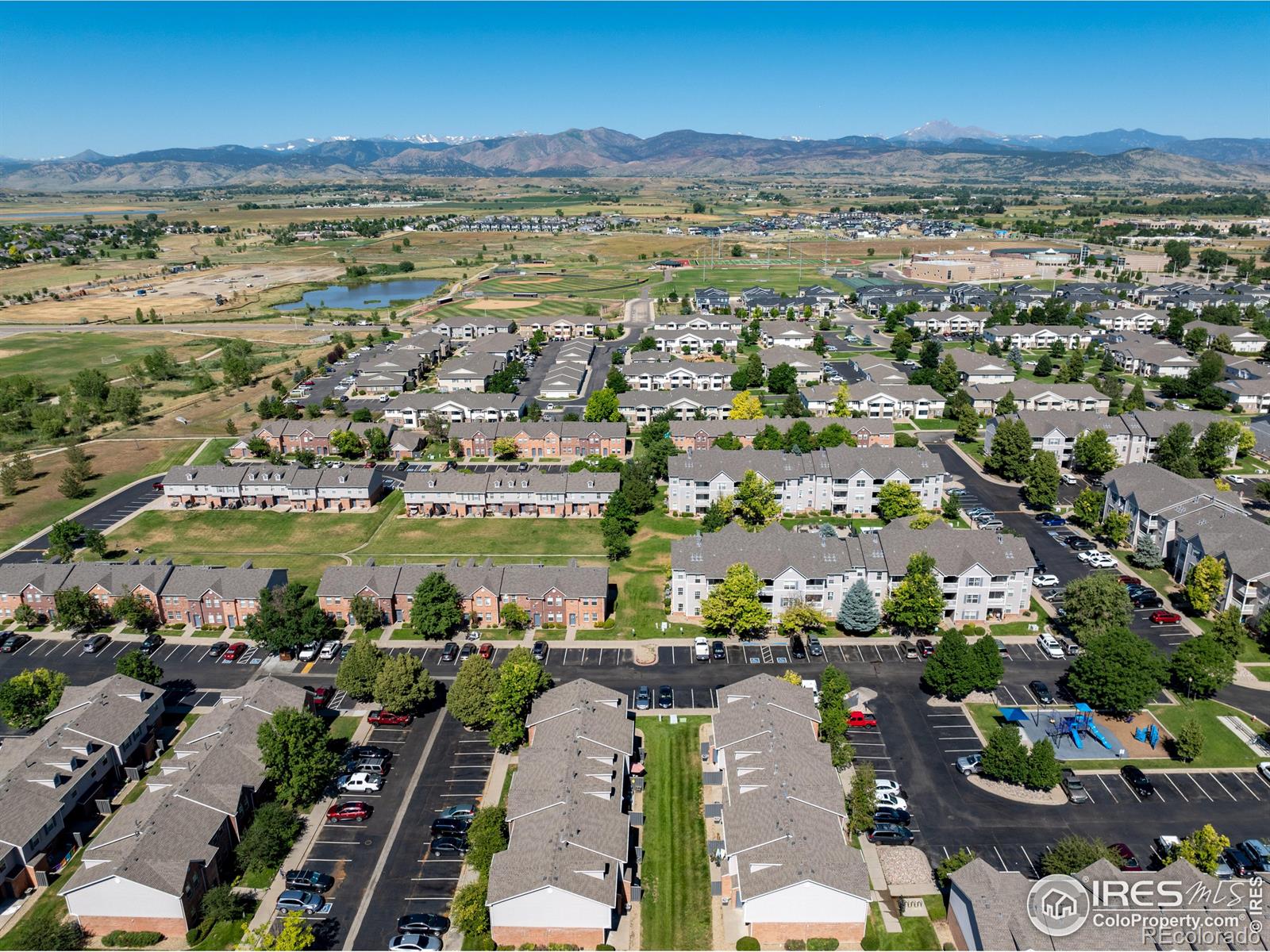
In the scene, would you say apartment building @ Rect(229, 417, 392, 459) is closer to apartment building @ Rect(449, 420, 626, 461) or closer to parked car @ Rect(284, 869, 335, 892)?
apartment building @ Rect(449, 420, 626, 461)

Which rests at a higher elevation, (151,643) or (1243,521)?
(1243,521)

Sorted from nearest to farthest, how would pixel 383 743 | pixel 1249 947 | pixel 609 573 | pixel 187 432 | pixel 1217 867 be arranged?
pixel 1249 947, pixel 1217 867, pixel 383 743, pixel 609 573, pixel 187 432

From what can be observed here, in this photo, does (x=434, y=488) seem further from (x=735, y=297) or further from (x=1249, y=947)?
(x=735, y=297)


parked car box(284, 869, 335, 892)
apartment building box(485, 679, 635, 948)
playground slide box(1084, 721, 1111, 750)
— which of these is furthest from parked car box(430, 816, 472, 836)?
playground slide box(1084, 721, 1111, 750)

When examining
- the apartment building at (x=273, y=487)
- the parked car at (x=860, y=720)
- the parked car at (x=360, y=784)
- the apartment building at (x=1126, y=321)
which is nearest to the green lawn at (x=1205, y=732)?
the parked car at (x=860, y=720)

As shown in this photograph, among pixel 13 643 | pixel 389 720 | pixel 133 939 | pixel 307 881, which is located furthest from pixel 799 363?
pixel 133 939

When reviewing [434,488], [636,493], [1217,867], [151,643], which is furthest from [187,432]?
[1217,867]

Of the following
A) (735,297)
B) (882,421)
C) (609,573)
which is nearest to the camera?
(609,573)
